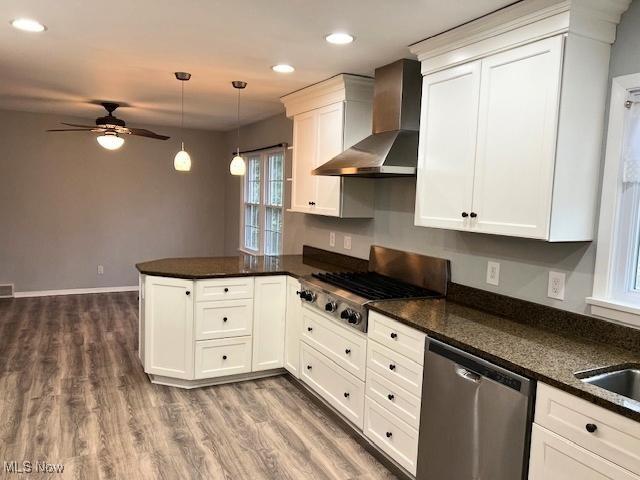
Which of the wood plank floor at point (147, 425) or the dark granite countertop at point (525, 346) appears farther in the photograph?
the wood plank floor at point (147, 425)

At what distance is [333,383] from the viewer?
121 inches

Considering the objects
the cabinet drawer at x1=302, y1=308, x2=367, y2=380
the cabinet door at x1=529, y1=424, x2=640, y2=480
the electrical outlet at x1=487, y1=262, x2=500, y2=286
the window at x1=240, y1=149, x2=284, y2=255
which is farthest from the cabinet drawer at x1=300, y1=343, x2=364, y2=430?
the window at x1=240, y1=149, x2=284, y2=255

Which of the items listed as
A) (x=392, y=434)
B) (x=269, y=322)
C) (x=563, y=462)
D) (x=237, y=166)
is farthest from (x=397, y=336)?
(x=237, y=166)

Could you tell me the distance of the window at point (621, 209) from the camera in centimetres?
202

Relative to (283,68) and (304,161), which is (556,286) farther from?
(304,161)

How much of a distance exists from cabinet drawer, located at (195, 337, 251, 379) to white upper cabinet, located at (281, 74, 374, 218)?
123cm

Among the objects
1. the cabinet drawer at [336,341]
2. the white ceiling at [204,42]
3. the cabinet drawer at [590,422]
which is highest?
the white ceiling at [204,42]

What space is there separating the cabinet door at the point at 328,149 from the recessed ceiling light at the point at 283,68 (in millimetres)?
440

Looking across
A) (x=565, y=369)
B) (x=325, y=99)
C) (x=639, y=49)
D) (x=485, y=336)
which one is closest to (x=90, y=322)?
(x=325, y=99)

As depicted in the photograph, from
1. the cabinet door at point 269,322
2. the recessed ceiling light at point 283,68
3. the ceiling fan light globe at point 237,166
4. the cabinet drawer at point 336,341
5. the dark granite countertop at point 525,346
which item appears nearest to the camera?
the dark granite countertop at point 525,346

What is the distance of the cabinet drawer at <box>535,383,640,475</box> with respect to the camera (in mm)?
1431

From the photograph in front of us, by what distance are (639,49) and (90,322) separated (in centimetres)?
527

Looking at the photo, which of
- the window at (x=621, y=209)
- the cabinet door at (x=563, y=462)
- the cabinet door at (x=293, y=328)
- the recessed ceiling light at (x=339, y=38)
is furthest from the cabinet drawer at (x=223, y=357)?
the window at (x=621, y=209)

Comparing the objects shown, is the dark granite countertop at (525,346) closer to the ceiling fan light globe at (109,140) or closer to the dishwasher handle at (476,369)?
the dishwasher handle at (476,369)
